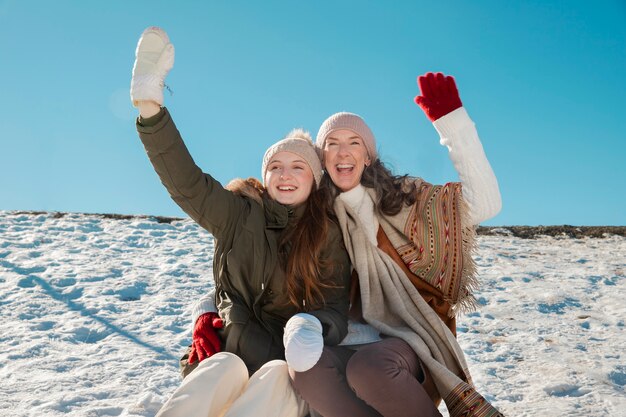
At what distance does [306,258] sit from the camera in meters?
2.44

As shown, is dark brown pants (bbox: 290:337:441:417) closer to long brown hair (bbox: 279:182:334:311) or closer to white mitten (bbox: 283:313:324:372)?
white mitten (bbox: 283:313:324:372)

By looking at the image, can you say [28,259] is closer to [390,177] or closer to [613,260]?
[390,177]

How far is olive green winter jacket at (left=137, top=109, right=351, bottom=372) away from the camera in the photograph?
234 centimetres

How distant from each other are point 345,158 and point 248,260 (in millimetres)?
665

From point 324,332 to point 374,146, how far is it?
98 cm

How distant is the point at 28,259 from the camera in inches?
251

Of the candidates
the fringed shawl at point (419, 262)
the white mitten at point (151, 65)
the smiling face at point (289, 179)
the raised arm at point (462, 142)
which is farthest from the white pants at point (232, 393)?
the raised arm at point (462, 142)

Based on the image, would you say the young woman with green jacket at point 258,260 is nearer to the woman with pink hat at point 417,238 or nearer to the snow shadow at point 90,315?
the woman with pink hat at point 417,238

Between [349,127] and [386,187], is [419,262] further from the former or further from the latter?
[349,127]

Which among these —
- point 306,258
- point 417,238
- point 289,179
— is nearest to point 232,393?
point 306,258

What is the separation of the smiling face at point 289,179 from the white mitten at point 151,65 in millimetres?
648

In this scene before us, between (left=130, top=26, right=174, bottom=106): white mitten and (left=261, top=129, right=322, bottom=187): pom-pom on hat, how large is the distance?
2.13ft

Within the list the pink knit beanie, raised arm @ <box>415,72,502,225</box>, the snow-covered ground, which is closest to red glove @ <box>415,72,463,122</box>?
raised arm @ <box>415,72,502,225</box>

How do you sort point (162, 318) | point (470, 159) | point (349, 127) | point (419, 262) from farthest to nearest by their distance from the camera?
point (162, 318), point (349, 127), point (419, 262), point (470, 159)
